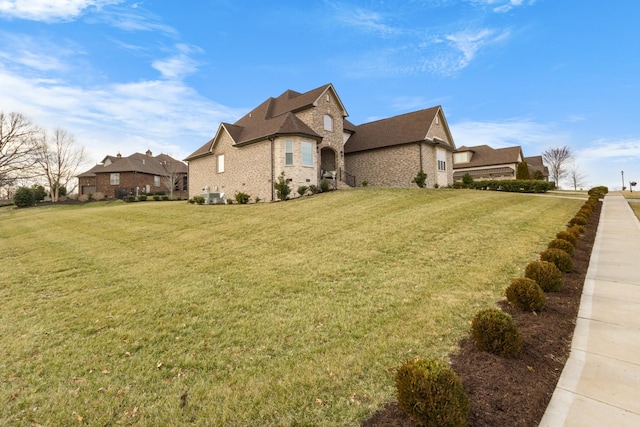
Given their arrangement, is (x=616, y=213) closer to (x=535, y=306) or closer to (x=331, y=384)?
(x=535, y=306)

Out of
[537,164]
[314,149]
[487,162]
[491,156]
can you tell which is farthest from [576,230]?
[537,164]

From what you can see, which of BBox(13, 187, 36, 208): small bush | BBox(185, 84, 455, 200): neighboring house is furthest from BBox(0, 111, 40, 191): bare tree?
BBox(185, 84, 455, 200): neighboring house

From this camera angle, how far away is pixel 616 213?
49.7 ft

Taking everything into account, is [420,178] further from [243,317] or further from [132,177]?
[132,177]

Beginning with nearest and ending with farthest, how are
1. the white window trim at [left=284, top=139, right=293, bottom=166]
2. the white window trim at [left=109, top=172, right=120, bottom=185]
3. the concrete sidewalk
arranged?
1. the concrete sidewalk
2. the white window trim at [left=284, top=139, right=293, bottom=166]
3. the white window trim at [left=109, top=172, right=120, bottom=185]

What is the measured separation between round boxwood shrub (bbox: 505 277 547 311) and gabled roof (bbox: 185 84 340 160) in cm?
1964

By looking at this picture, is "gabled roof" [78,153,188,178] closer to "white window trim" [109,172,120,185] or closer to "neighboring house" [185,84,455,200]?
"white window trim" [109,172,120,185]

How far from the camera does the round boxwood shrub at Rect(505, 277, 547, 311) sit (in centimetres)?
464

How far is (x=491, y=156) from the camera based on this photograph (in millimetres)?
49938

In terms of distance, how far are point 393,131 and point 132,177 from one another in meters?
41.8

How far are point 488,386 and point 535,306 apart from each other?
240 cm

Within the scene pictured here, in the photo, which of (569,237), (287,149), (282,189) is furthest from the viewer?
(287,149)

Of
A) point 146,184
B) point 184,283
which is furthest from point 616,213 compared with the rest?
point 146,184

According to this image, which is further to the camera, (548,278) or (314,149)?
(314,149)
